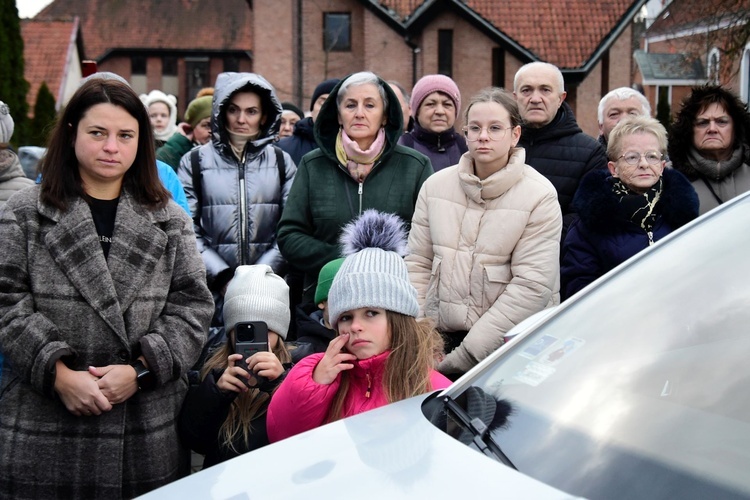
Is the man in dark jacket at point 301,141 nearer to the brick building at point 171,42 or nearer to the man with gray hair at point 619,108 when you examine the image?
the man with gray hair at point 619,108

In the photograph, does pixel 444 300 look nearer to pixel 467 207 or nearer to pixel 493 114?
pixel 467 207

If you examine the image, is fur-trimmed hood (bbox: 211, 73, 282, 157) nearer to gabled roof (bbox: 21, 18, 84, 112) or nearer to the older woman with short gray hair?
the older woman with short gray hair

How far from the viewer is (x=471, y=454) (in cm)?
212

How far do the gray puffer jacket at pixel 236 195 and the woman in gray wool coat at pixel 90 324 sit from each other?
1.60 m

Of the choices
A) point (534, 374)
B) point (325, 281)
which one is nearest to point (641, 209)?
point (325, 281)

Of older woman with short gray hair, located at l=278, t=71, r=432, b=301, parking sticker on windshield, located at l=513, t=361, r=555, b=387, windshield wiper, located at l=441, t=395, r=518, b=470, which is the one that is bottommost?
windshield wiper, located at l=441, t=395, r=518, b=470

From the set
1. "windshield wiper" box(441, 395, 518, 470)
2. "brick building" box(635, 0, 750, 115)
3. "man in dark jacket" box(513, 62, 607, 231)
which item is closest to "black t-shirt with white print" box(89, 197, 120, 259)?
"windshield wiper" box(441, 395, 518, 470)

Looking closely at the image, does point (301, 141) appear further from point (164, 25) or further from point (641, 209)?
point (164, 25)

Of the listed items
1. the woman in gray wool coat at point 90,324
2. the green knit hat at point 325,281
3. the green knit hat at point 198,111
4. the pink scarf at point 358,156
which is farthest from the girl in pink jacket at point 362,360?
the green knit hat at point 198,111

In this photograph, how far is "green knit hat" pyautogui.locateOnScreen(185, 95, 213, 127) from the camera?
753 cm

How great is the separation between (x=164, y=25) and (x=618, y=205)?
57229mm

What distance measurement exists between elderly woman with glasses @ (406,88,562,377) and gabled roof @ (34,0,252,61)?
5401 centimetres

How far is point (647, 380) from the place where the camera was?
82.7 inches

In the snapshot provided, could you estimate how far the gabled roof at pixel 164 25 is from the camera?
5662 cm
